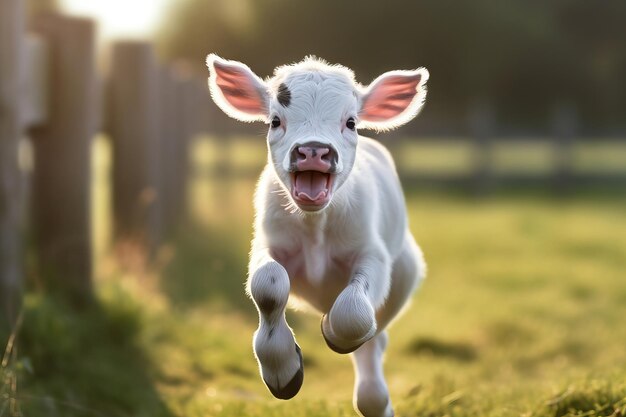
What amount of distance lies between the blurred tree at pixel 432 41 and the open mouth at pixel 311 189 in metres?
32.3

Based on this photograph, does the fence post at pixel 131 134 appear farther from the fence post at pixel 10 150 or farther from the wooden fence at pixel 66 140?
the fence post at pixel 10 150

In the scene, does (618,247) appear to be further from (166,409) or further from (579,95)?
(579,95)

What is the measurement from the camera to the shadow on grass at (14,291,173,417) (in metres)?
4.81

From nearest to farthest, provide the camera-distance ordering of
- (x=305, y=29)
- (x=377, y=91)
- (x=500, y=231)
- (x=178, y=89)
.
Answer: (x=377, y=91) → (x=178, y=89) → (x=500, y=231) → (x=305, y=29)

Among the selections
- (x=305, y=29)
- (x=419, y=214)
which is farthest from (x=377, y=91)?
(x=305, y=29)

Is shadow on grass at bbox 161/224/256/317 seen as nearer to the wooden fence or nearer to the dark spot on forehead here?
the wooden fence

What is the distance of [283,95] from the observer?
3926mm

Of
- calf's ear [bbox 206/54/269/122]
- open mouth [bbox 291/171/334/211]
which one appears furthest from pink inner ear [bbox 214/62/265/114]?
open mouth [bbox 291/171/334/211]

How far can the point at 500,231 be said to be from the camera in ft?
48.4

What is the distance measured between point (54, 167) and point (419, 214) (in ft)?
38.3

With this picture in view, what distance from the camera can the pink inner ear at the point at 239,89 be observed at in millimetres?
4156

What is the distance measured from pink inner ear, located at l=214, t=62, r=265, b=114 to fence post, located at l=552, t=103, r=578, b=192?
1861 cm

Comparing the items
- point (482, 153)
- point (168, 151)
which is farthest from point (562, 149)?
point (168, 151)

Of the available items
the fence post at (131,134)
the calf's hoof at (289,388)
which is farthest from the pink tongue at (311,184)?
the fence post at (131,134)
